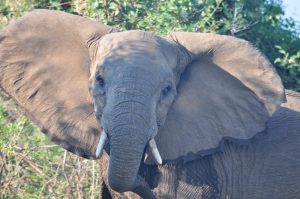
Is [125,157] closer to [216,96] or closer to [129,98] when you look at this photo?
[129,98]

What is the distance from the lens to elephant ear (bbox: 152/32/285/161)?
233 inches

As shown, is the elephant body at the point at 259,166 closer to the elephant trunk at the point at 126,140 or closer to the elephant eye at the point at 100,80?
the elephant eye at the point at 100,80

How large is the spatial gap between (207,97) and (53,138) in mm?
979

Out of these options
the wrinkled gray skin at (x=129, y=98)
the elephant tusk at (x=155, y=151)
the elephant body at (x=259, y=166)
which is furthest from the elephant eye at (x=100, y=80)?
the elephant body at (x=259, y=166)

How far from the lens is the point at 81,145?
5.80 metres

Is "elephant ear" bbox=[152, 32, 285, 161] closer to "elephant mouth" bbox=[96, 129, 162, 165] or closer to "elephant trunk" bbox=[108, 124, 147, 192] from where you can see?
"elephant mouth" bbox=[96, 129, 162, 165]

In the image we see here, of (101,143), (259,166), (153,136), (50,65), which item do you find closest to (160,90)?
(153,136)

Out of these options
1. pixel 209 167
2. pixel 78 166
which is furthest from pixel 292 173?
pixel 78 166

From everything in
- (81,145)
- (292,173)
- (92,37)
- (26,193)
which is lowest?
(26,193)

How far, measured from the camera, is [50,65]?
602cm

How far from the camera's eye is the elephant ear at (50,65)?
588cm

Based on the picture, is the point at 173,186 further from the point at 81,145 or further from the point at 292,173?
the point at 292,173

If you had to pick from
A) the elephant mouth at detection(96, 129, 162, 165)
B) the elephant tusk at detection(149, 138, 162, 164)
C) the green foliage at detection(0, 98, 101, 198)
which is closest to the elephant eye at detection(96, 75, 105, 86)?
the elephant mouth at detection(96, 129, 162, 165)

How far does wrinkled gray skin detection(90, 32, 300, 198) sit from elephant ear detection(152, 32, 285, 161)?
0.50 ft
